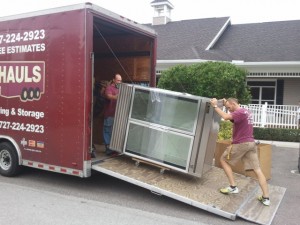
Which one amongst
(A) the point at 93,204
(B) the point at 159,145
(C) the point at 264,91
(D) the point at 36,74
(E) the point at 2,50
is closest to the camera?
(A) the point at 93,204

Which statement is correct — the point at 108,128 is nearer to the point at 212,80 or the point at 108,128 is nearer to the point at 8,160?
the point at 8,160

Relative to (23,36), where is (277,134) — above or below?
below

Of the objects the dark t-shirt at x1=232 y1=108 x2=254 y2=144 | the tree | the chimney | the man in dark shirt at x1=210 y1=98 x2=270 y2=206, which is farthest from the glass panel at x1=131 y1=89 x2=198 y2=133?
the chimney

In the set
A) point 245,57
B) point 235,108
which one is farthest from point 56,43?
point 245,57

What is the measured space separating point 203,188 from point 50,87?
3.17m

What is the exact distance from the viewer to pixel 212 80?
13062 millimetres

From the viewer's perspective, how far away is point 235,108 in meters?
6.16

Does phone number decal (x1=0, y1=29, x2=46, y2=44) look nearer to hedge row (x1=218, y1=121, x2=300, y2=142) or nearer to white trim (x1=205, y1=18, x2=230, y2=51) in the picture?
hedge row (x1=218, y1=121, x2=300, y2=142)

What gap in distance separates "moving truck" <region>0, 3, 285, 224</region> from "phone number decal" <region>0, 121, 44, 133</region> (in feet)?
0.06

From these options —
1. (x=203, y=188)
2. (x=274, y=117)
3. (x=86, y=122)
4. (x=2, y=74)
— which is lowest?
(x=203, y=188)

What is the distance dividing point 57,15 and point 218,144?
4244mm

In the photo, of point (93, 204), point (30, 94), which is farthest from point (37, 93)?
point (93, 204)

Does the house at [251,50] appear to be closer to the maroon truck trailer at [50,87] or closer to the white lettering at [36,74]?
the maroon truck trailer at [50,87]

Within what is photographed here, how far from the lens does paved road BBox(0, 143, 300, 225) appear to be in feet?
17.1
